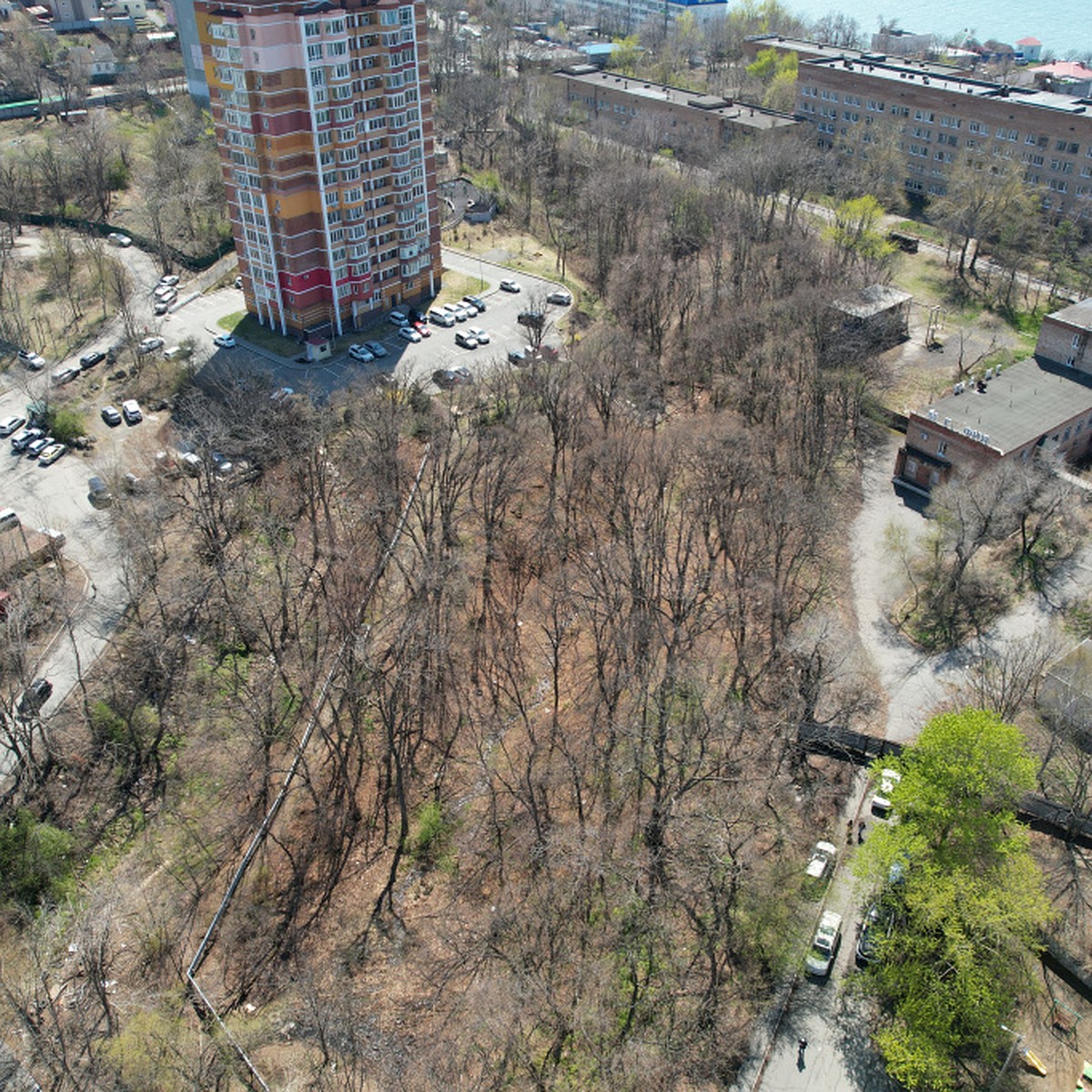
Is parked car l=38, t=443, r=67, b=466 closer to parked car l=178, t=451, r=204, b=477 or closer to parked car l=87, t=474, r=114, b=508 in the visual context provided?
parked car l=87, t=474, r=114, b=508

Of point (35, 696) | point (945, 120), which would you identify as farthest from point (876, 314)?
point (35, 696)

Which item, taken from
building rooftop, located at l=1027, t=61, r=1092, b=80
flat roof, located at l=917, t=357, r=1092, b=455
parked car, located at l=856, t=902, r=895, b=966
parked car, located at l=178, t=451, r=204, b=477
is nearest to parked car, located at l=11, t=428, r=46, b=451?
parked car, located at l=178, t=451, r=204, b=477

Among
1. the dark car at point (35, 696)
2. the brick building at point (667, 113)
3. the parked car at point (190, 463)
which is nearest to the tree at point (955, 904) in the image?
the dark car at point (35, 696)

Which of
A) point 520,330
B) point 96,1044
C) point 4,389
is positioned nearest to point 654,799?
point 96,1044

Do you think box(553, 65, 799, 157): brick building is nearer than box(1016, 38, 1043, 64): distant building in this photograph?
Yes

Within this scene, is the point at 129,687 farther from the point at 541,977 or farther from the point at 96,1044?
the point at 541,977

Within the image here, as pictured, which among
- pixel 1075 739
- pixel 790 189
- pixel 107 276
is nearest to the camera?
pixel 1075 739
